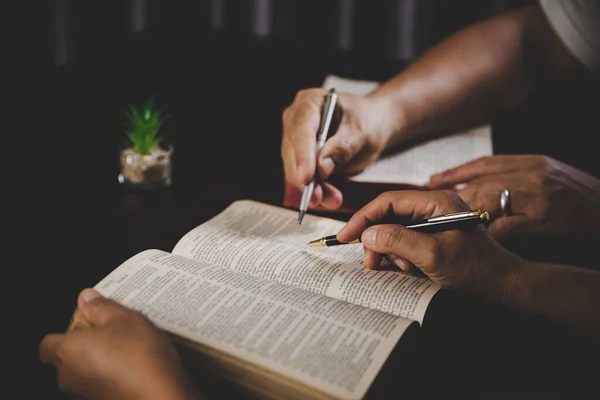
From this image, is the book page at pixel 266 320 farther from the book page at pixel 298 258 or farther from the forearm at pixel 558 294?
the forearm at pixel 558 294

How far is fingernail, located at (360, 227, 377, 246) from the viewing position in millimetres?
760

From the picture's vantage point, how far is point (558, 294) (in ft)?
2.47

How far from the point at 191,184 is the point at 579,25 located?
2.85 ft

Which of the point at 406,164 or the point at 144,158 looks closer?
the point at 144,158

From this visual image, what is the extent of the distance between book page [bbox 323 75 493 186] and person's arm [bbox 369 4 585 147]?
0.03 metres

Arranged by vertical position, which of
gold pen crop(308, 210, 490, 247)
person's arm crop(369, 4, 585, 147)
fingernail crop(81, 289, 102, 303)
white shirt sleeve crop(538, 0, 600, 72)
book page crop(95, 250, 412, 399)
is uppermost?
white shirt sleeve crop(538, 0, 600, 72)

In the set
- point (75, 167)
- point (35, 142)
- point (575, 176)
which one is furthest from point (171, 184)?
point (575, 176)

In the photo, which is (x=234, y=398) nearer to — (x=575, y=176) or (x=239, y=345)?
(x=239, y=345)

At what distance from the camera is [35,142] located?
110cm

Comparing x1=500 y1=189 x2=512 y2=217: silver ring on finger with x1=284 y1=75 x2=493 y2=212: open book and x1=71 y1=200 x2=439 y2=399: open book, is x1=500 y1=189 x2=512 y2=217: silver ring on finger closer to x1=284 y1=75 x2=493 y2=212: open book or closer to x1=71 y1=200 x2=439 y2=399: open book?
x1=284 y1=75 x2=493 y2=212: open book

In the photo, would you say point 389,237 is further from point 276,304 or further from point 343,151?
point 343,151

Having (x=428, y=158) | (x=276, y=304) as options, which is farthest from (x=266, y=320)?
(x=428, y=158)

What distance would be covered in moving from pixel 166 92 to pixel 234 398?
0.85 meters

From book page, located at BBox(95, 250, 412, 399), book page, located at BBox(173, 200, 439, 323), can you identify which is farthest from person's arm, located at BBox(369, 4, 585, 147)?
book page, located at BBox(95, 250, 412, 399)
